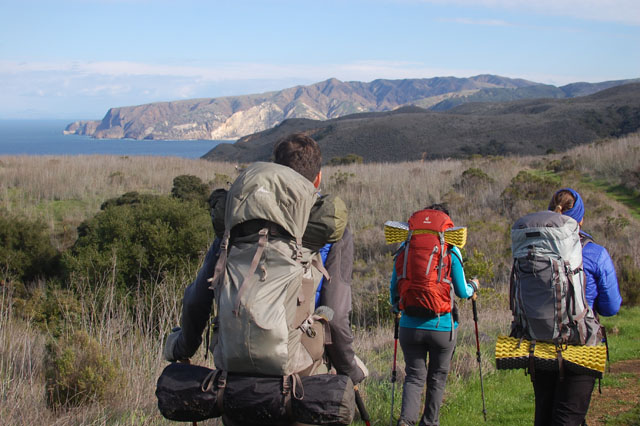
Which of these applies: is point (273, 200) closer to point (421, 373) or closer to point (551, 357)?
point (551, 357)

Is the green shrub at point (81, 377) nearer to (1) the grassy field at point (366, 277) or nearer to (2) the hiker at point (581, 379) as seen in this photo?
(1) the grassy field at point (366, 277)

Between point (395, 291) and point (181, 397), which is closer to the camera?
point (181, 397)

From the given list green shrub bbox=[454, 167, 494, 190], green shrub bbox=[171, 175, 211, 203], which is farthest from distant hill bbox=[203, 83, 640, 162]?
green shrub bbox=[171, 175, 211, 203]

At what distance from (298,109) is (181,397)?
182959 millimetres

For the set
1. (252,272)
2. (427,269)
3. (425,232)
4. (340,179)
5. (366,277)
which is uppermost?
(252,272)

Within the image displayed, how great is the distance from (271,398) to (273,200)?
814mm

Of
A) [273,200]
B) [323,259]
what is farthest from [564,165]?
[273,200]

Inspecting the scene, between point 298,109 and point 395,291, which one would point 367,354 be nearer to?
point 395,291

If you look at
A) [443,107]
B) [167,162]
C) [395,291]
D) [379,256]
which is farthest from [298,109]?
[395,291]

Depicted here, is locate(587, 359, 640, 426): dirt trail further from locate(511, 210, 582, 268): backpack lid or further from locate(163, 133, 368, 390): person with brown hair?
locate(163, 133, 368, 390): person with brown hair

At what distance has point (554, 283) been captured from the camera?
3.57 m

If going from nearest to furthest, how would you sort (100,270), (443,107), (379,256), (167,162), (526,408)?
(526,408) → (100,270) → (379,256) → (167,162) → (443,107)

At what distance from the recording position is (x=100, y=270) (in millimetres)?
11055

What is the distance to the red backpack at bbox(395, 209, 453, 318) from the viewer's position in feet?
14.7
